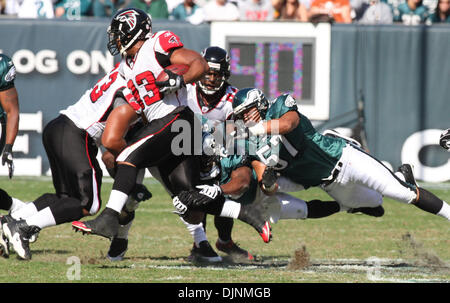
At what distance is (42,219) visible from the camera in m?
5.98

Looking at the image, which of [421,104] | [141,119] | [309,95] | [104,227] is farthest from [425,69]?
[104,227]

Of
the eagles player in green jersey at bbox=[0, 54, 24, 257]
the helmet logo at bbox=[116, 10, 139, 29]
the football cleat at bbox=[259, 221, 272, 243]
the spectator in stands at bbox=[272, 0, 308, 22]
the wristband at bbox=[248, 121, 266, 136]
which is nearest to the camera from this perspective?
the football cleat at bbox=[259, 221, 272, 243]

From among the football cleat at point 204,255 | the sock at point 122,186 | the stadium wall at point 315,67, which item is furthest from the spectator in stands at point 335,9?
the sock at point 122,186

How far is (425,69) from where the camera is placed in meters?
11.8

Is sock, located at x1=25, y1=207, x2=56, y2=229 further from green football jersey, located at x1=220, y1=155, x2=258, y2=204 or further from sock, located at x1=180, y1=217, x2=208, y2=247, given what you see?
green football jersey, located at x1=220, y1=155, x2=258, y2=204

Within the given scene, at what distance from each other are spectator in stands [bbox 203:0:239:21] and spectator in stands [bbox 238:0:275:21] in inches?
4.5

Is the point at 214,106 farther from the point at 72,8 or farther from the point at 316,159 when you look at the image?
the point at 72,8

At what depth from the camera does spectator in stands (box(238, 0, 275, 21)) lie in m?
12.2

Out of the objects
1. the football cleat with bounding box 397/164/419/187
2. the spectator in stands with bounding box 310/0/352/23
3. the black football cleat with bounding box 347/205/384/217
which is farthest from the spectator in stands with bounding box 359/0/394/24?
the black football cleat with bounding box 347/205/384/217

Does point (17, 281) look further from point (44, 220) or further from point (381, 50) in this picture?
point (381, 50)

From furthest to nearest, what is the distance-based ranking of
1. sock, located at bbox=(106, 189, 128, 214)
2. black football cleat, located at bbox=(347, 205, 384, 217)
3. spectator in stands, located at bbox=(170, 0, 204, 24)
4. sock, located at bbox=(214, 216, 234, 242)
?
1. spectator in stands, located at bbox=(170, 0, 204, 24)
2. black football cleat, located at bbox=(347, 205, 384, 217)
3. sock, located at bbox=(214, 216, 234, 242)
4. sock, located at bbox=(106, 189, 128, 214)

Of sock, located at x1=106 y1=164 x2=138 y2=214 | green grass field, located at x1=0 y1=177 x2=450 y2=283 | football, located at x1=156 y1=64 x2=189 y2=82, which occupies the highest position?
football, located at x1=156 y1=64 x2=189 y2=82

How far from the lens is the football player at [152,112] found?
233 inches

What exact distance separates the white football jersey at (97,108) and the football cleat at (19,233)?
0.80 metres
